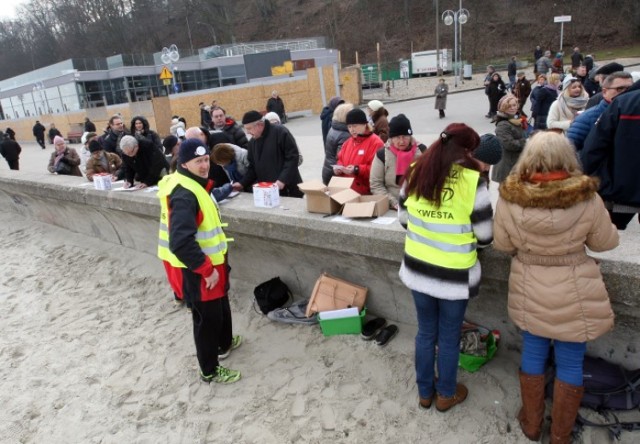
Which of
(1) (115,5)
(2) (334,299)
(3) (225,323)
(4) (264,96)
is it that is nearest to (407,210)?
(2) (334,299)

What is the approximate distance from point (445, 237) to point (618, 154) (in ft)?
5.17

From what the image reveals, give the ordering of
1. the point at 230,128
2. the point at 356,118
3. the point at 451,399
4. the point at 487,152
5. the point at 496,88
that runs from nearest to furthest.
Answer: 1. the point at 487,152
2. the point at 451,399
3. the point at 356,118
4. the point at 230,128
5. the point at 496,88

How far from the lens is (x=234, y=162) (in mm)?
5168

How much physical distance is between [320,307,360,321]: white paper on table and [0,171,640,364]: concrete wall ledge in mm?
302

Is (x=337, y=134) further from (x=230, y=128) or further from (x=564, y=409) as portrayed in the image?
(x=564, y=409)

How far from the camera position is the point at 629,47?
124 ft

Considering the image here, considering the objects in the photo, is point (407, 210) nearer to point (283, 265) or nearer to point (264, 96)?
point (283, 265)

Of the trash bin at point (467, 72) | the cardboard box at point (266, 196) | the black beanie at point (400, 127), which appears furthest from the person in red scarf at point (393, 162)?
the trash bin at point (467, 72)

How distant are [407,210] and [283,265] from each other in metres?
1.98

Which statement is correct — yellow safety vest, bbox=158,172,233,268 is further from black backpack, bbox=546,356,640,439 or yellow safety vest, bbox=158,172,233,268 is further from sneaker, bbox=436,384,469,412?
black backpack, bbox=546,356,640,439

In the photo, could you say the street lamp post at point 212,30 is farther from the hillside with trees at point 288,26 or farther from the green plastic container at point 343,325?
the green plastic container at point 343,325

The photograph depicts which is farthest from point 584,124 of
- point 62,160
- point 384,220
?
point 62,160

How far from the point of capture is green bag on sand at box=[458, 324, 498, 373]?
10.2 feet

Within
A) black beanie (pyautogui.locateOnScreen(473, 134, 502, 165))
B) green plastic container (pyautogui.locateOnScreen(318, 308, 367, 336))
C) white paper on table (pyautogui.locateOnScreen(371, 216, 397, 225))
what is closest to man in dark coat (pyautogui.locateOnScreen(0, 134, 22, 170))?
green plastic container (pyautogui.locateOnScreen(318, 308, 367, 336))
